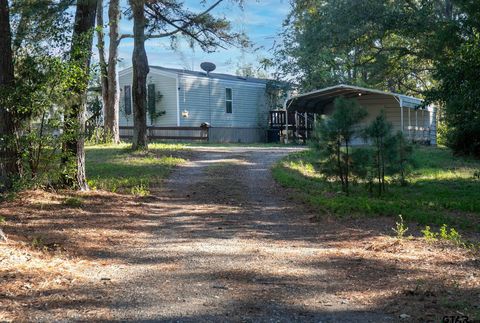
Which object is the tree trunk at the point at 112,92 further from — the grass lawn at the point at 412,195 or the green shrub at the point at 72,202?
the green shrub at the point at 72,202

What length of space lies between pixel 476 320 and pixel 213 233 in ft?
14.7

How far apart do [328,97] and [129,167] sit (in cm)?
1680

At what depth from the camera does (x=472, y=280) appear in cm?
481

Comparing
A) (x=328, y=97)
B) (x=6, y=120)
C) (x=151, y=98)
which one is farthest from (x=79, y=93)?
(x=151, y=98)

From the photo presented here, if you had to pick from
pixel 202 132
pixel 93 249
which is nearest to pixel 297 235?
pixel 93 249

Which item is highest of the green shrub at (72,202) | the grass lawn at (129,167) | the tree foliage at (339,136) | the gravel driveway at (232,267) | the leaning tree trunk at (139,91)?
the leaning tree trunk at (139,91)

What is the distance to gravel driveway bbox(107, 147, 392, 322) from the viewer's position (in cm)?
412

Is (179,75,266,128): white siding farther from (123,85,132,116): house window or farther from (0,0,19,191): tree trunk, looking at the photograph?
(0,0,19,191): tree trunk

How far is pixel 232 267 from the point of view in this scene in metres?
5.52

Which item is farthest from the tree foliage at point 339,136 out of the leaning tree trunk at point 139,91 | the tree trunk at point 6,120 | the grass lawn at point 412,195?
the leaning tree trunk at point 139,91

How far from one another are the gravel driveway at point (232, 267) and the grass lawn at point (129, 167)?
1.34 metres

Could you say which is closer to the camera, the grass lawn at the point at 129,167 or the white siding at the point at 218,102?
the grass lawn at the point at 129,167

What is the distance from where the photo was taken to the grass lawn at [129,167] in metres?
11.8

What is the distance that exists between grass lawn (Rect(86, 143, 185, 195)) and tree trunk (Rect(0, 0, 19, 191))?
2.34 meters
